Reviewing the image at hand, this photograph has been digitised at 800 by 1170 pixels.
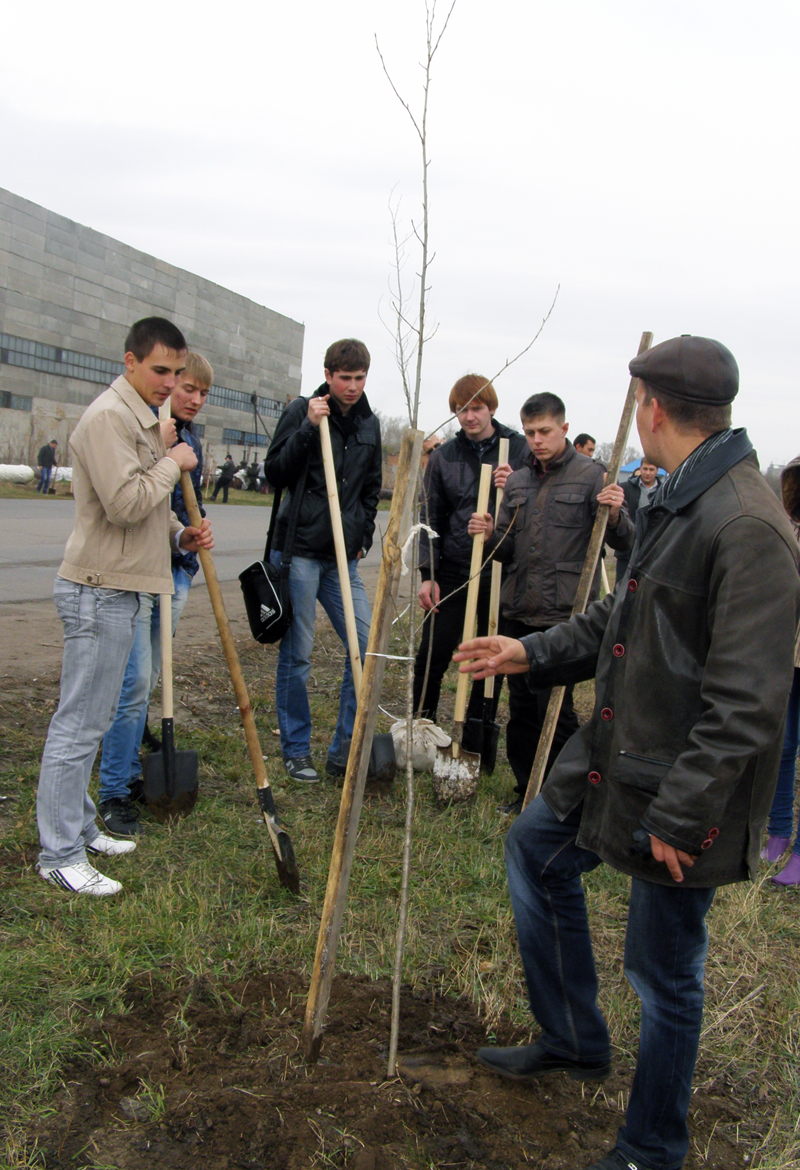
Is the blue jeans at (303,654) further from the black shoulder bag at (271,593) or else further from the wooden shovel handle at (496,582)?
the wooden shovel handle at (496,582)

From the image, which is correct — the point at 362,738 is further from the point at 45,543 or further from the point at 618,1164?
the point at 45,543

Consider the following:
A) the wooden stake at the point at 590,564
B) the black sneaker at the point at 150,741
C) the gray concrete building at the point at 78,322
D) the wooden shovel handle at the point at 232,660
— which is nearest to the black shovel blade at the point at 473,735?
the wooden stake at the point at 590,564

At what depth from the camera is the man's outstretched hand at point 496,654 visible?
2451 millimetres

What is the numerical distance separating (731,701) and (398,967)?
116 cm

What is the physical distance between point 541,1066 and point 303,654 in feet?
8.17

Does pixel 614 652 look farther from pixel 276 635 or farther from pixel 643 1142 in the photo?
pixel 276 635

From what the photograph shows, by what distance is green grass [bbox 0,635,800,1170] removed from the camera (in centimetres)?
248

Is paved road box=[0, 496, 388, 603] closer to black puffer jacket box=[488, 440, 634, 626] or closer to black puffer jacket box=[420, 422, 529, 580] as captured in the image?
black puffer jacket box=[420, 422, 529, 580]

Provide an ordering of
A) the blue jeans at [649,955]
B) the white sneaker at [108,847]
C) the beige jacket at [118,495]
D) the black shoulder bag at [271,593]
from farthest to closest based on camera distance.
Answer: the black shoulder bag at [271,593]
the white sneaker at [108,847]
the beige jacket at [118,495]
the blue jeans at [649,955]

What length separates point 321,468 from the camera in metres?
4.53

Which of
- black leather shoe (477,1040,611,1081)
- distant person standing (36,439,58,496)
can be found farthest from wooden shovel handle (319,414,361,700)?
distant person standing (36,439,58,496)

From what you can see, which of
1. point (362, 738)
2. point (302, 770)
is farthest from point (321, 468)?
point (362, 738)

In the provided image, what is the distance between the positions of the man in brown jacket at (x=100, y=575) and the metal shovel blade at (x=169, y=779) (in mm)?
527

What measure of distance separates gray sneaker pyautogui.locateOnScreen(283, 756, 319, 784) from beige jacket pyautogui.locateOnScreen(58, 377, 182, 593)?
1.53 metres
